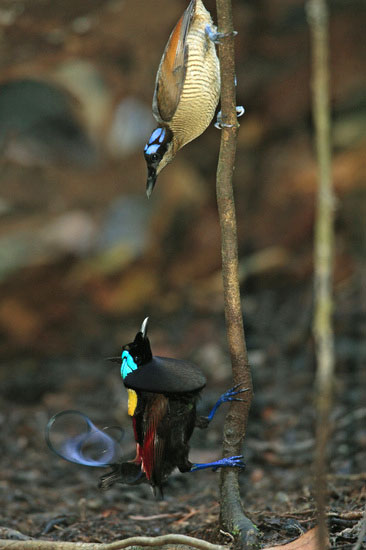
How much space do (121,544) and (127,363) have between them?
1.95 feet

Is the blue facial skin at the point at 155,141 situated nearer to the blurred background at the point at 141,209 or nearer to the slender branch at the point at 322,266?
the slender branch at the point at 322,266

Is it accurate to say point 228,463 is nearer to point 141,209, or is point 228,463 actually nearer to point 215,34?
point 215,34

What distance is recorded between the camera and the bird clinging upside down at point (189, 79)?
229 centimetres

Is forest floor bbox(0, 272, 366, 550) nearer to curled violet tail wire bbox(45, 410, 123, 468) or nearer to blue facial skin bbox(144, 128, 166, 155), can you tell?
curled violet tail wire bbox(45, 410, 123, 468)

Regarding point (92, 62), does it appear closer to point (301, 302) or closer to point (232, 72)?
point (301, 302)

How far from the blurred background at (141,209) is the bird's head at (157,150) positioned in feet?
7.89

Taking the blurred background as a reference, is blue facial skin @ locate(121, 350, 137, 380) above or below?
below

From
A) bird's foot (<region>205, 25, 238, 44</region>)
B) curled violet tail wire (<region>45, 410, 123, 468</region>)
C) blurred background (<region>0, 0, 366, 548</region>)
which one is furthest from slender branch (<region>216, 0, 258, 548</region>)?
blurred background (<region>0, 0, 366, 548</region>)

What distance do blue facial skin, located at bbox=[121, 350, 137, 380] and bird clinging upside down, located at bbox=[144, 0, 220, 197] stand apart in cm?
57

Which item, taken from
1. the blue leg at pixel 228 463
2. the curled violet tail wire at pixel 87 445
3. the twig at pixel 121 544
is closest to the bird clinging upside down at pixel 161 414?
the blue leg at pixel 228 463

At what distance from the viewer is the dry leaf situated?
205 centimetres

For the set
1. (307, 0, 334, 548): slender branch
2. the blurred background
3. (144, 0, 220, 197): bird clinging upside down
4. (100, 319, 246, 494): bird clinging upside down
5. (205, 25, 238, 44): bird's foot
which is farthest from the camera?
the blurred background

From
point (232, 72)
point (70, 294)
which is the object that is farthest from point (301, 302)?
point (232, 72)

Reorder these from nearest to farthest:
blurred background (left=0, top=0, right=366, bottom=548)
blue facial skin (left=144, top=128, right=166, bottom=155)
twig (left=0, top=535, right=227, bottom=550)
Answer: twig (left=0, top=535, right=227, bottom=550)
blue facial skin (left=144, top=128, right=166, bottom=155)
blurred background (left=0, top=0, right=366, bottom=548)
